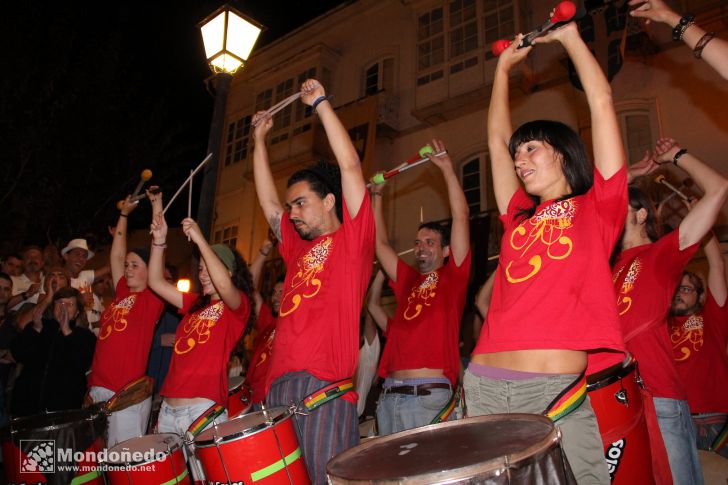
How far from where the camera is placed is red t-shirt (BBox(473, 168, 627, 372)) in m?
2.32

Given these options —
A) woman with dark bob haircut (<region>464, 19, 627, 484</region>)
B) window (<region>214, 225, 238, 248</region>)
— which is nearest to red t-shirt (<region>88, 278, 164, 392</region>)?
woman with dark bob haircut (<region>464, 19, 627, 484</region>)

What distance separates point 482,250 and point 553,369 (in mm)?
9335

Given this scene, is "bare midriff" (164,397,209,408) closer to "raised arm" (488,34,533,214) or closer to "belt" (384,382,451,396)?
"belt" (384,382,451,396)

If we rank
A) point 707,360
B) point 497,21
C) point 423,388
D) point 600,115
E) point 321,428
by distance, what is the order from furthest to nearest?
point 497,21
point 707,360
point 423,388
point 321,428
point 600,115

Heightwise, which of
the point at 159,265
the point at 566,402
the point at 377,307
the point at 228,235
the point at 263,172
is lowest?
the point at 566,402

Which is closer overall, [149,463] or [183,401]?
→ [149,463]

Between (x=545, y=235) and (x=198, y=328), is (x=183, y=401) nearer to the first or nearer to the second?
(x=198, y=328)

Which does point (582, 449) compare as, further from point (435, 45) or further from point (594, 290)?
point (435, 45)

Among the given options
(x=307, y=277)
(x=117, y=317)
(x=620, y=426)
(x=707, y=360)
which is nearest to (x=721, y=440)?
(x=707, y=360)

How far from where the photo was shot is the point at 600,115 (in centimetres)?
248

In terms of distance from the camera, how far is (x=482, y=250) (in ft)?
37.7

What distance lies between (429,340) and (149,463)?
232 cm

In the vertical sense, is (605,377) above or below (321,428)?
above

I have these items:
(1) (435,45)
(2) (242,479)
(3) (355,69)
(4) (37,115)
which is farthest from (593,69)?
(3) (355,69)
